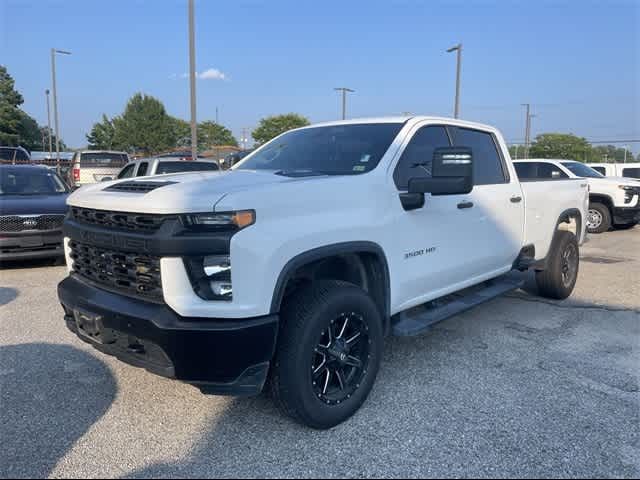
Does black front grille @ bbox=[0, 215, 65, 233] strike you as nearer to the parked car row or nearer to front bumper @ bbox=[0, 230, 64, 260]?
front bumper @ bbox=[0, 230, 64, 260]

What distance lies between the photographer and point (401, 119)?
393cm

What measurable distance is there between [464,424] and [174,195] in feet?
7.01

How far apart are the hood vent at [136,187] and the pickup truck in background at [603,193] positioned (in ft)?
36.4

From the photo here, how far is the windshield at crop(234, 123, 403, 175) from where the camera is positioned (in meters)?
3.57

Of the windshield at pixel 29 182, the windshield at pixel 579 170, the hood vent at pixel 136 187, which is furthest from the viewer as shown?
the windshield at pixel 579 170

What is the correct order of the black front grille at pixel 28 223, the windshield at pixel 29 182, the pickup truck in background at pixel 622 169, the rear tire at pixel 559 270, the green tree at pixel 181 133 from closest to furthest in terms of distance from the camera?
the rear tire at pixel 559 270 → the black front grille at pixel 28 223 → the windshield at pixel 29 182 → the pickup truck in background at pixel 622 169 → the green tree at pixel 181 133

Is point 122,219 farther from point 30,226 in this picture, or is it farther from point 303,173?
point 30,226

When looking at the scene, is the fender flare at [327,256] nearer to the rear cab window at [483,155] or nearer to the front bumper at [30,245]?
the rear cab window at [483,155]

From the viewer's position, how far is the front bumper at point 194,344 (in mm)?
2477

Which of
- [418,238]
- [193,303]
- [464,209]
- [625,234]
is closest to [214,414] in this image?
[193,303]

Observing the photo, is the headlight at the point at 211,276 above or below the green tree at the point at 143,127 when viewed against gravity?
below

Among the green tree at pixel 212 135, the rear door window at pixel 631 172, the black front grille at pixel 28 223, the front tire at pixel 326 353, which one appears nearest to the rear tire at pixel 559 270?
the front tire at pixel 326 353

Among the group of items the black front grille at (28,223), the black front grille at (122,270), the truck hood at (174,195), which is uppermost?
the truck hood at (174,195)

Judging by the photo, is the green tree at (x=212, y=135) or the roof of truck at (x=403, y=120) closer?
the roof of truck at (x=403, y=120)
